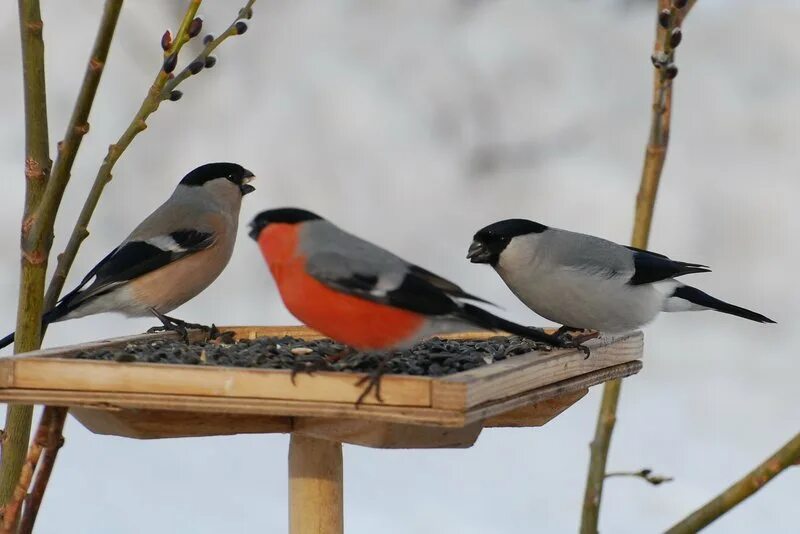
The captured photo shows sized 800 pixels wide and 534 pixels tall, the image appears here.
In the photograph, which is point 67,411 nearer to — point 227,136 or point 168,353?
point 168,353

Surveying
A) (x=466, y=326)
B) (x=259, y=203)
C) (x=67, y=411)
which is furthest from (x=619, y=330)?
(x=259, y=203)

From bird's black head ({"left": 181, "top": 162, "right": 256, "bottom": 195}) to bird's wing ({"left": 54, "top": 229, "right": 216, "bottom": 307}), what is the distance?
18 cm

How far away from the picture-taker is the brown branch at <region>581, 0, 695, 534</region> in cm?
179

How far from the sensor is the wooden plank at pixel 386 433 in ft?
5.56

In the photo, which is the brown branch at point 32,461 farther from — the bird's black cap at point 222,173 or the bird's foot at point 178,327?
the bird's black cap at point 222,173

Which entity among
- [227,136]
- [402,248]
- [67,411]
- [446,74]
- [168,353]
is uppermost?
[446,74]

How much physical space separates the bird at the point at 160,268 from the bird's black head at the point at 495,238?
1.72 ft

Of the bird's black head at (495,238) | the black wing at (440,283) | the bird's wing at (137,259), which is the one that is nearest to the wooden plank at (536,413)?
the bird's black head at (495,238)

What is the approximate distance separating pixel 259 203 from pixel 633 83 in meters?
1.13

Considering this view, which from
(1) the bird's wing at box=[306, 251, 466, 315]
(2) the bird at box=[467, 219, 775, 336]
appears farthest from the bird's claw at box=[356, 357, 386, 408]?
(2) the bird at box=[467, 219, 775, 336]

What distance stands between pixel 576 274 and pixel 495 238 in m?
0.17

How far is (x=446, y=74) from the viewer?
335cm

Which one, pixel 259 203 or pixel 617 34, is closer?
pixel 259 203

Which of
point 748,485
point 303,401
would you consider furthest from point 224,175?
point 748,485
